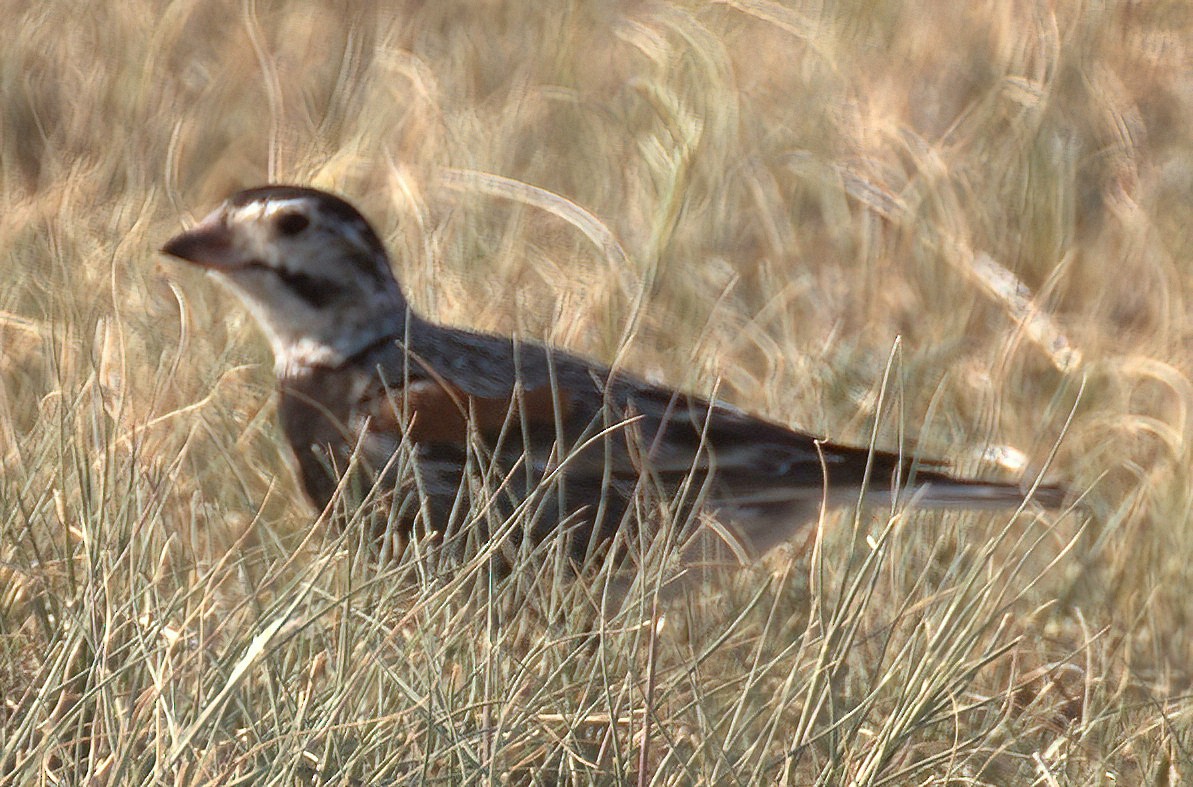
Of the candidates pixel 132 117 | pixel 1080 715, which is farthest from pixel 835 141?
pixel 1080 715

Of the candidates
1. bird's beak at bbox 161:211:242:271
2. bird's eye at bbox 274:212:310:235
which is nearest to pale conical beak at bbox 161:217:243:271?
bird's beak at bbox 161:211:242:271

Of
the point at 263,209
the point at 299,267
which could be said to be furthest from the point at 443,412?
the point at 263,209

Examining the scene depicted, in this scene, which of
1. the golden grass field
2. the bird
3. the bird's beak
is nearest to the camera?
the golden grass field

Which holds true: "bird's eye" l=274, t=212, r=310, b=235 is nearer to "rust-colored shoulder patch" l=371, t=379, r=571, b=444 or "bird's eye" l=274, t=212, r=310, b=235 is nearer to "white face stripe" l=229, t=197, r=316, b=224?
"white face stripe" l=229, t=197, r=316, b=224

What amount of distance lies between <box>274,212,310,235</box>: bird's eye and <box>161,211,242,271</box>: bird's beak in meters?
0.11

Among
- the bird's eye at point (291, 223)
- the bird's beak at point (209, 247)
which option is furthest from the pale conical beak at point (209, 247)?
the bird's eye at point (291, 223)

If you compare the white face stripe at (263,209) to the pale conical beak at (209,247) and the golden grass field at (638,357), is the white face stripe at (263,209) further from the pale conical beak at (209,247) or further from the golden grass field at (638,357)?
the golden grass field at (638,357)

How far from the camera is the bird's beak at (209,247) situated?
424 centimetres

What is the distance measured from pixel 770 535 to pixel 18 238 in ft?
7.98

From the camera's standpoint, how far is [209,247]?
4.27 meters

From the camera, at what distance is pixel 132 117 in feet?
21.9

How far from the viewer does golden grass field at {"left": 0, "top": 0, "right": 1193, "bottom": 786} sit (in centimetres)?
262

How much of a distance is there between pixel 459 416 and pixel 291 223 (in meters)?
0.67

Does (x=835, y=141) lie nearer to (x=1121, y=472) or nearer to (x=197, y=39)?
(x=1121, y=472)
